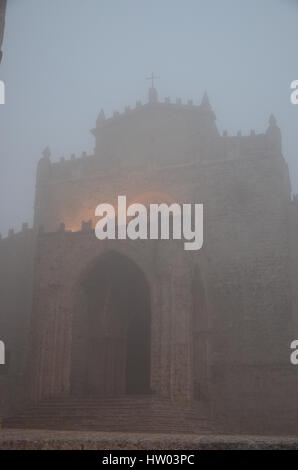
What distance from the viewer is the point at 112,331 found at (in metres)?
20.0

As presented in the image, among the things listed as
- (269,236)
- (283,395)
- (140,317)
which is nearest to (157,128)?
(269,236)

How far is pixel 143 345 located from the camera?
2069 cm

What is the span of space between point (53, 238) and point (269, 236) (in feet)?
30.3

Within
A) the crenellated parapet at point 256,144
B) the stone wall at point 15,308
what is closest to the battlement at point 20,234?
the stone wall at point 15,308

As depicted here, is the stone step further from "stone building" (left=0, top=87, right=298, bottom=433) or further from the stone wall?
the stone wall

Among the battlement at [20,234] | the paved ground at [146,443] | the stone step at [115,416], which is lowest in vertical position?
the paved ground at [146,443]

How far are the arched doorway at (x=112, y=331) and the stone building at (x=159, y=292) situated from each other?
0.04 meters

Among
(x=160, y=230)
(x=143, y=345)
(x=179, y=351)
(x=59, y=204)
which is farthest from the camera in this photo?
(x=59, y=204)

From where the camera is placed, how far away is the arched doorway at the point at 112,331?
18.7 meters

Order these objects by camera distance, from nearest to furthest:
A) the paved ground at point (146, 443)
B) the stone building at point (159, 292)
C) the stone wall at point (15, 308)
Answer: the paved ground at point (146, 443) < the stone building at point (159, 292) < the stone wall at point (15, 308)

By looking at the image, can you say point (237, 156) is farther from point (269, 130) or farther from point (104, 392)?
point (104, 392)

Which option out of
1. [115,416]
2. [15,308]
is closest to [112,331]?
[115,416]

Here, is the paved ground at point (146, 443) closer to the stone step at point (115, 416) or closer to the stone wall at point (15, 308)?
the stone step at point (115, 416)

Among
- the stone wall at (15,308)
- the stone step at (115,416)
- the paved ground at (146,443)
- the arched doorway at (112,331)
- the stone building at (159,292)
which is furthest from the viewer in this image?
the stone wall at (15,308)
